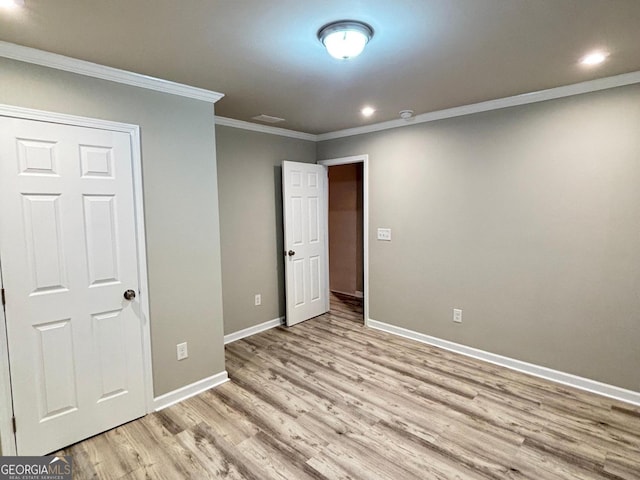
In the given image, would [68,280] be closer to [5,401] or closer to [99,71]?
[5,401]

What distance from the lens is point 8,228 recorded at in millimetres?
1899

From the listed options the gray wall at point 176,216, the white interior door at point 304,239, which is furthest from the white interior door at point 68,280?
the white interior door at point 304,239

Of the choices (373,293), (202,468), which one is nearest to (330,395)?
(202,468)

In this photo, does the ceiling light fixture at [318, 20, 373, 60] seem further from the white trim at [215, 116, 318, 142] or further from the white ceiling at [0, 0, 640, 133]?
the white trim at [215, 116, 318, 142]

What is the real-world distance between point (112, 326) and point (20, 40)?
1737 mm

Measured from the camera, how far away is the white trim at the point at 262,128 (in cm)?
353

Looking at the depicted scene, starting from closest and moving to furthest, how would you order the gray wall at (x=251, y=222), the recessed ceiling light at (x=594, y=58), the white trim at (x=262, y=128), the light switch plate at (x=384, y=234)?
the recessed ceiling light at (x=594, y=58)
the white trim at (x=262, y=128)
the gray wall at (x=251, y=222)
the light switch plate at (x=384, y=234)

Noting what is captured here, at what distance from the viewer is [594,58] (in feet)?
6.95

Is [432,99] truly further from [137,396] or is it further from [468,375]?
[137,396]

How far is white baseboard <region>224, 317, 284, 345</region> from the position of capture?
375cm

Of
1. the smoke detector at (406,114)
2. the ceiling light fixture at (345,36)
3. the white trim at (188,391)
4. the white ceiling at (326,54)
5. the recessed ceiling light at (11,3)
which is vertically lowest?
the white trim at (188,391)

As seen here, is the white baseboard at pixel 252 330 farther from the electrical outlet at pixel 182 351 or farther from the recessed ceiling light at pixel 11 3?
the recessed ceiling light at pixel 11 3

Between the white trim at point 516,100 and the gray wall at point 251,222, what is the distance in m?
1.13

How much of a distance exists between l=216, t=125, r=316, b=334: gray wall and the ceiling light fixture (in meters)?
2.07
